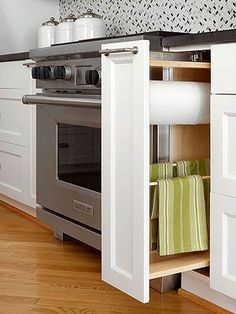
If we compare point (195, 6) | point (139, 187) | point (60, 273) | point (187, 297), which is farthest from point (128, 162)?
point (195, 6)

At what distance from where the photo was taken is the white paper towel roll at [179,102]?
1.61m

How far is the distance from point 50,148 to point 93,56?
0.53 m

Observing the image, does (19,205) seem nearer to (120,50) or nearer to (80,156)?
(80,156)

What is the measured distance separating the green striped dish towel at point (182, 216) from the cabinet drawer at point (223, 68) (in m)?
0.28

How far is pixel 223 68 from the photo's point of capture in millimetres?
1595

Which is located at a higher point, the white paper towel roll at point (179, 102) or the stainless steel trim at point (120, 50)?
the stainless steel trim at point (120, 50)

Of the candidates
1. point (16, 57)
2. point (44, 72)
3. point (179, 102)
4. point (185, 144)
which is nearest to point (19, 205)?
point (16, 57)

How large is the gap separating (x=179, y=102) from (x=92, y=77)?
585 millimetres

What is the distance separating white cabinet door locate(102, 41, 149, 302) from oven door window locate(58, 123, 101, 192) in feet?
1.99

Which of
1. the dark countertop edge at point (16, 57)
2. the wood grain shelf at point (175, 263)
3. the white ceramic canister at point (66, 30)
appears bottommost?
the wood grain shelf at point (175, 263)

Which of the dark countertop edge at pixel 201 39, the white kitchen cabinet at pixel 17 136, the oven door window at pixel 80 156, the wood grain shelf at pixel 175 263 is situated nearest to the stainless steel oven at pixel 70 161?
the oven door window at pixel 80 156

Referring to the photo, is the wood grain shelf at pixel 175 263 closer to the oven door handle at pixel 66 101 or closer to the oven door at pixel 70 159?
the oven door at pixel 70 159

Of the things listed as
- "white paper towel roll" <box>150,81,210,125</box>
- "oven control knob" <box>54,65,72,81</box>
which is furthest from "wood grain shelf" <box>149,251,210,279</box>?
"oven control knob" <box>54,65,72,81</box>

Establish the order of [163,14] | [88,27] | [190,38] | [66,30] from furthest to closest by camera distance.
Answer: [66,30]
[88,27]
[163,14]
[190,38]
